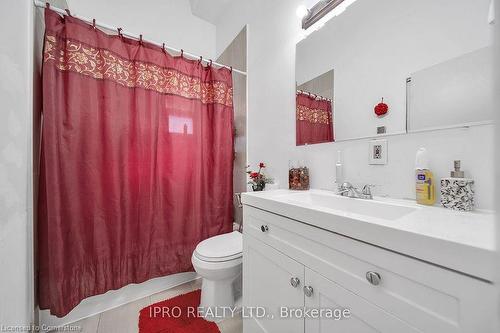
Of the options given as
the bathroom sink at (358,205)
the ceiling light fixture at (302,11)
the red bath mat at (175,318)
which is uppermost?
the ceiling light fixture at (302,11)

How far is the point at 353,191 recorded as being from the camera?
37.5 inches

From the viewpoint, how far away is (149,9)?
1873 mm

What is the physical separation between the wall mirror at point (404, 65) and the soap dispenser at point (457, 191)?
184 millimetres

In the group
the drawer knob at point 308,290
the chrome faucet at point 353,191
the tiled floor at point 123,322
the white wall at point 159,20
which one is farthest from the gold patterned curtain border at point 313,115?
the white wall at point 159,20

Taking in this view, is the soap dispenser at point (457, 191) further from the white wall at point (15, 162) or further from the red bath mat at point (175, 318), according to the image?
the white wall at point (15, 162)

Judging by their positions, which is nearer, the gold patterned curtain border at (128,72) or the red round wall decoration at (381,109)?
the red round wall decoration at (381,109)

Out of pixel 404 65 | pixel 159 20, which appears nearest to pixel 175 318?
pixel 404 65

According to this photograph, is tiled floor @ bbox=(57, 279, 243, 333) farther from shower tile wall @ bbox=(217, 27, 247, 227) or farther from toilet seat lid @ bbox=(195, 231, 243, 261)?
shower tile wall @ bbox=(217, 27, 247, 227)

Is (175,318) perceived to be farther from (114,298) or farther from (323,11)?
(323,11)

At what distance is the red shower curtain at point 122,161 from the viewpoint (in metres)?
1.17

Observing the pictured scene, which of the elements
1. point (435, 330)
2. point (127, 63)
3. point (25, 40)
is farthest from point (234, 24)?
point (435, 330)

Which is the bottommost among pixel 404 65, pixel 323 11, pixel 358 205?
pixel 358 205

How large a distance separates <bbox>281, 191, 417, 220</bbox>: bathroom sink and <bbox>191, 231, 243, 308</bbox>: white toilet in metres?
0.60

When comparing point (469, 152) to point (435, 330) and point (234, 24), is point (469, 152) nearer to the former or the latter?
point (435, 330)
